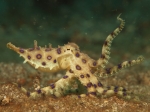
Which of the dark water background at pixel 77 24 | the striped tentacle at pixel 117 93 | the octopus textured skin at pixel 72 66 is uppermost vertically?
the dark water background at pixel 77 24

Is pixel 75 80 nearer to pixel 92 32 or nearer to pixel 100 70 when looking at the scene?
pixel 100 70

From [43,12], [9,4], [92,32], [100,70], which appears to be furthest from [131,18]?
[100,70]

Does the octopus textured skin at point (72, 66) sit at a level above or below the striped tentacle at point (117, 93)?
above

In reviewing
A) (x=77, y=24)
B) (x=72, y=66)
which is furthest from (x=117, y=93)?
(x=77, y=24)

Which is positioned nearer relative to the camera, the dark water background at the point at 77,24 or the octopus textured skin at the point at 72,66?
the octopus textured skin at the point at 72,66

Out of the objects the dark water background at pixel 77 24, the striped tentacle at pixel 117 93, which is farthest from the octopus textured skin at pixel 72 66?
the dark water background at pixel 77 24

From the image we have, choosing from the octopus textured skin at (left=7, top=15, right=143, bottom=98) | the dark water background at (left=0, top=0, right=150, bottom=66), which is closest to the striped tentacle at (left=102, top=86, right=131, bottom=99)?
the octopus textured skin at (left=7, top=15, right=143, bottom=98)

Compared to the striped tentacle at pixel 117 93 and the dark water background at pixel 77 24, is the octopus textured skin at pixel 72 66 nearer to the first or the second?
the striped tentacle at pixel 117 93
